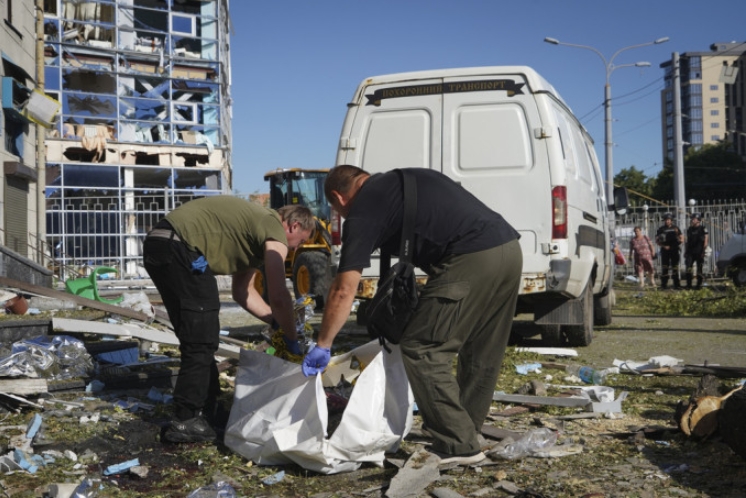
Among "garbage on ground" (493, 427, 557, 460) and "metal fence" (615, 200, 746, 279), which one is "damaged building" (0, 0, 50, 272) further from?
"metal fence" (615, 200, 746, 279)

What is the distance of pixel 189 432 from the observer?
477 centimetres

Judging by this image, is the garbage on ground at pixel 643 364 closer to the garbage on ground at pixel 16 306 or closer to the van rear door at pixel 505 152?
the van rear door at pixel 505 152

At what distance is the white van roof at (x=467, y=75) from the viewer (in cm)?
772

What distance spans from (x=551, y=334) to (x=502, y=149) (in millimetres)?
2240

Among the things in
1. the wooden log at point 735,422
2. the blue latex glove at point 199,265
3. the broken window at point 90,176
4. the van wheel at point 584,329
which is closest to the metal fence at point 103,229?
the broken window at point 90,176

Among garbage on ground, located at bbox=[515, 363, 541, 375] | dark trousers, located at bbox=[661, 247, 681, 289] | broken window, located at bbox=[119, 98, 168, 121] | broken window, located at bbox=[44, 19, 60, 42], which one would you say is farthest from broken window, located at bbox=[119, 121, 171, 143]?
garbage on ground, located at bbox=[515, 363, 541, 375]

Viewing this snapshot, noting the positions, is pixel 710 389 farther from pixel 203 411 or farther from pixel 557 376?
pixel 203 411

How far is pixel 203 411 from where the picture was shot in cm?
520

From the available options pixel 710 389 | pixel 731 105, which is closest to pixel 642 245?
pixel 710 389

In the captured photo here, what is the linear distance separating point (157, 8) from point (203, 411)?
100.0ft

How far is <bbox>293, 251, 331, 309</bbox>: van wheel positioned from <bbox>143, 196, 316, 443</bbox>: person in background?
8.09 metres

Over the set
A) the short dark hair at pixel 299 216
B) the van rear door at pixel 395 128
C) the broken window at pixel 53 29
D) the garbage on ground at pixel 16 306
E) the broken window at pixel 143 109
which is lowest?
the garbage on ground at pixel 16 306

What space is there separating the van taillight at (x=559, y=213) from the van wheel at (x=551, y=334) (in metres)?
1.37

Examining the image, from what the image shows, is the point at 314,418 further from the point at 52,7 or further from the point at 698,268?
the point at 52,7
